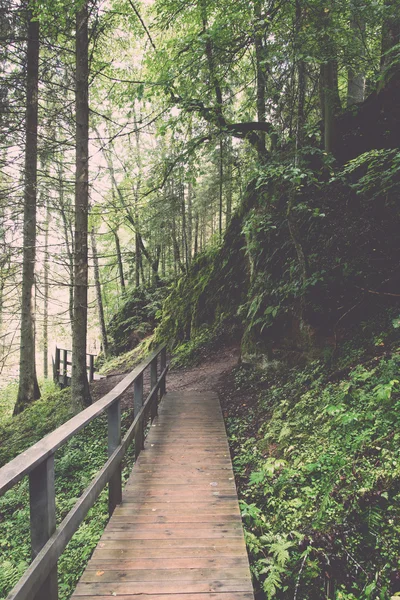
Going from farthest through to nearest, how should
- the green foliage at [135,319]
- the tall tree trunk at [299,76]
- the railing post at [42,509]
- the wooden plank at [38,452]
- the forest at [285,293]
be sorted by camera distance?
the green foliage at [135,319] < the tall tree trunk at [299,76] < the forest at [285,293] < the railing post at [42,509] < the wooden plank at [38,452]

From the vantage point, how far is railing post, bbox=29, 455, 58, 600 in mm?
1911

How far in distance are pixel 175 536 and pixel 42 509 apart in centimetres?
156

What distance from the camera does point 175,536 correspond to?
3.02 meters

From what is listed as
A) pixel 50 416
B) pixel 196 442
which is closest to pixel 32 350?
pixel 50 416

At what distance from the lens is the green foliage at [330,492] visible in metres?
2.39

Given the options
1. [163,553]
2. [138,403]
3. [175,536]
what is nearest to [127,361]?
[138,403]

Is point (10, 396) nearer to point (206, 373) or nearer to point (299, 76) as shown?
point (206, 373)

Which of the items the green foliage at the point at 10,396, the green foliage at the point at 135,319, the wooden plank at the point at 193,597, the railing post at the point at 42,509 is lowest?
the green foliage at the point at 10,396

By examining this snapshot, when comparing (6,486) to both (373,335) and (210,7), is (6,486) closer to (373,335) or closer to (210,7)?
(373,335)

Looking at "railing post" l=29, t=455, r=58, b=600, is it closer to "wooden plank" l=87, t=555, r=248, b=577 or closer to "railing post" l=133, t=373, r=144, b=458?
"wooden plank" l=87, t=555, r=248, b=577

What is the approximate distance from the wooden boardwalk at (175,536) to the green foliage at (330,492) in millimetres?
228

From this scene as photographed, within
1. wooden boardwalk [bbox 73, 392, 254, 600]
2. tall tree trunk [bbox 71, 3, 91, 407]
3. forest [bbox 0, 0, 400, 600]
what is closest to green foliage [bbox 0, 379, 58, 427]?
forest [bbox 0, 0, 400, 600]

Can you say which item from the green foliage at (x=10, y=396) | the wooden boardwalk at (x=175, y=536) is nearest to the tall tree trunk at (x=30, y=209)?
the green foliage at (x=10, y=396)

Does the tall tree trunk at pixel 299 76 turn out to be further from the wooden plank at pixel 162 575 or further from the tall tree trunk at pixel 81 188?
the wooden plank at pixel 162 575
